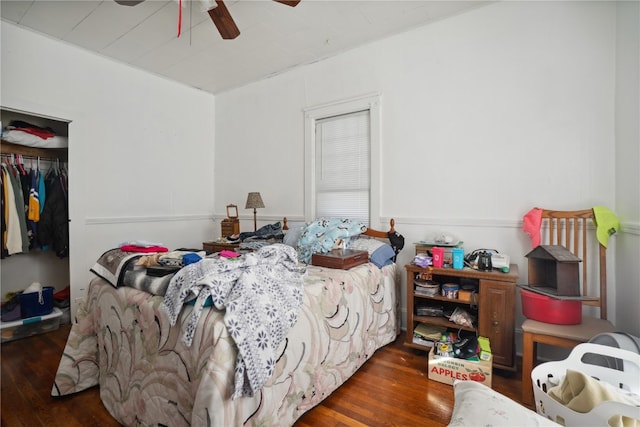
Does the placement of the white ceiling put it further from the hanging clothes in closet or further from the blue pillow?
the blue pillow

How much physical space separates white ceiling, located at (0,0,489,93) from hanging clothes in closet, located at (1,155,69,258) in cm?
137

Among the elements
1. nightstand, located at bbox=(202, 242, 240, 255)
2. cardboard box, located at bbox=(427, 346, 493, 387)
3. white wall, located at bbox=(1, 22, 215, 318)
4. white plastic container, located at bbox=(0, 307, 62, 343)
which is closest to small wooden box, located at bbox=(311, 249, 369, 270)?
cardboard box, located at bbox=(427, 346, 493, 387)

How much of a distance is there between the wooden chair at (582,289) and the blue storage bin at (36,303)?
4039 millimetres

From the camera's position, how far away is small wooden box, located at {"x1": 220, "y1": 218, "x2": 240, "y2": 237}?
368cm

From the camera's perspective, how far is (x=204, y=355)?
1151 mm

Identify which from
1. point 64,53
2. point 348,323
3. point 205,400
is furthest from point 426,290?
point 64,53

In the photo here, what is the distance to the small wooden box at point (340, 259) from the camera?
2.10 m

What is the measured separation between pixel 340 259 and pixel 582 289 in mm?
1685

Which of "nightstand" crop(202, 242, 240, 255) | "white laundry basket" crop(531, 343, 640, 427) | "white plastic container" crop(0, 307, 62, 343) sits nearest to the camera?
"white laundry basket" crop(531, 343, 640, 427)

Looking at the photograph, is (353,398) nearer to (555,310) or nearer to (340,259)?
(340,259)

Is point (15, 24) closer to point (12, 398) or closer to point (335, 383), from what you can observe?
point (12, 398)

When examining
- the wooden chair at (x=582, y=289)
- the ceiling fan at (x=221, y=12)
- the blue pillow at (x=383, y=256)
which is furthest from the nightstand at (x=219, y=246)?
the wooden chair at (x=582, y=289)

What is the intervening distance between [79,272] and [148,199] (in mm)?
1055

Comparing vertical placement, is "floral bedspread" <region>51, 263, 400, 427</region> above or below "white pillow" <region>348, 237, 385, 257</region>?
below
